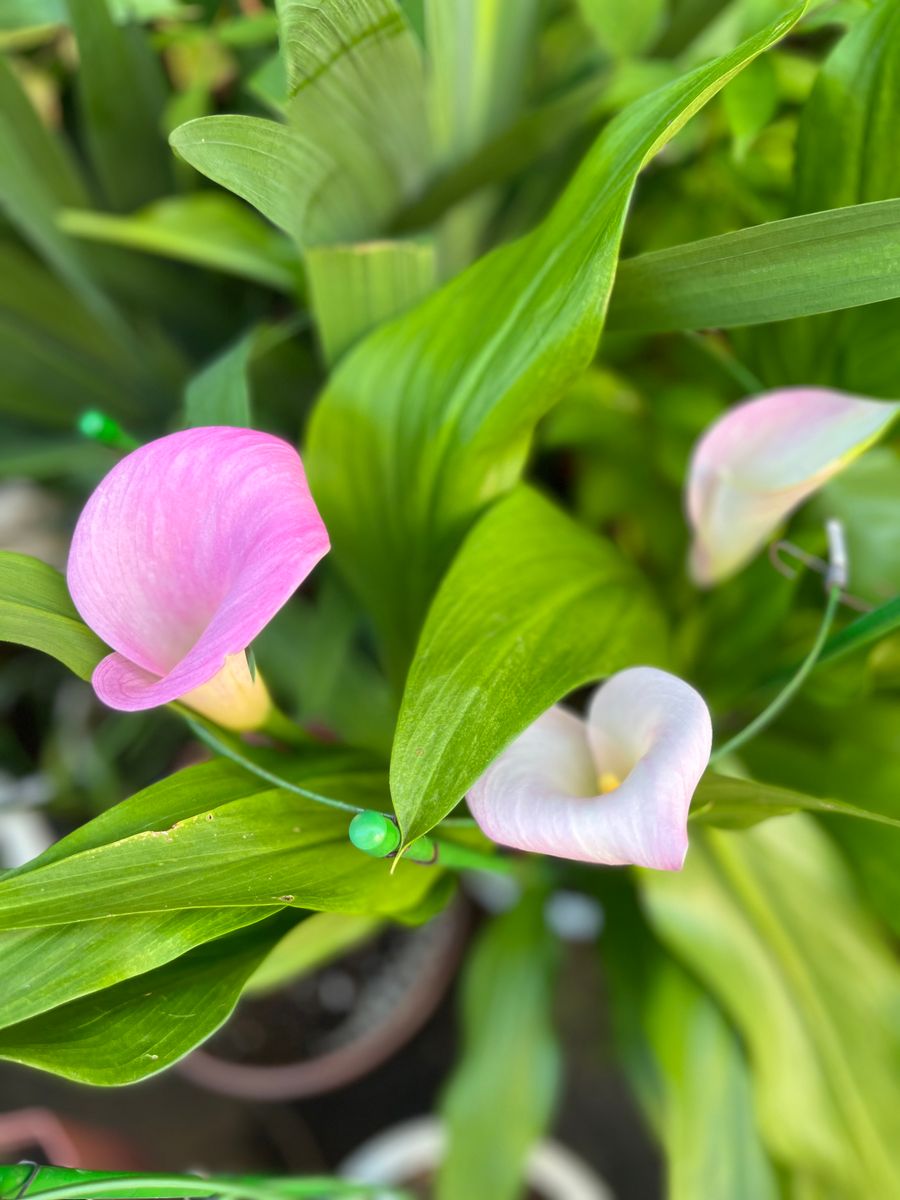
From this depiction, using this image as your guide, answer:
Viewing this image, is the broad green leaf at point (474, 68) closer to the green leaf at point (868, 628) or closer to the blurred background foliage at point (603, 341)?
the blurred background foliage at point (603, 341)

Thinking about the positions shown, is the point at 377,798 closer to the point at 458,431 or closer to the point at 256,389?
the point at 458,431

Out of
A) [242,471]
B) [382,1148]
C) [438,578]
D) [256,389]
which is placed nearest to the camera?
[242,471]

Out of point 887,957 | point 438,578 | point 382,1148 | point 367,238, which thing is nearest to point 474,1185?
point 382,1148

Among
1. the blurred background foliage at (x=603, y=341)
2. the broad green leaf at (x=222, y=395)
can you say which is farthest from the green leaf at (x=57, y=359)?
the broad green leaf at (x=222, y=395)

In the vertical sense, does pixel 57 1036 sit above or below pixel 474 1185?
above

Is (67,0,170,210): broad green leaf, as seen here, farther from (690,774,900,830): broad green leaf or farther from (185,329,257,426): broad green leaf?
(690,774,900,830): broad green leaf

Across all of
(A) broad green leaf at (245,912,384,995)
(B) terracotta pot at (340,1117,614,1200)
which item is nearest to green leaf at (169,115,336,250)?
(A) broad green leaf at (245,912,384,995)
